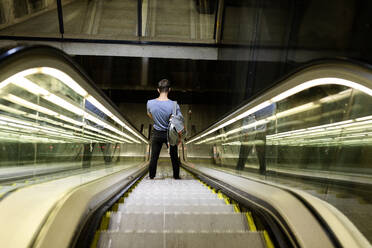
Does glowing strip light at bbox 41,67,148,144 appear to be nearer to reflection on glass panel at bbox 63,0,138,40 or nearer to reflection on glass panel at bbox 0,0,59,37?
reflection on glass panel at bbox 63,0,138,40

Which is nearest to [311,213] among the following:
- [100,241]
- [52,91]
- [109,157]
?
[100,241]

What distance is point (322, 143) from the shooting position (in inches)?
114

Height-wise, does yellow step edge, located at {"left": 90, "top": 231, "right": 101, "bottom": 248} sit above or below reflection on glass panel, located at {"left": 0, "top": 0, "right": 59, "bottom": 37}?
below

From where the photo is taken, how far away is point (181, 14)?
11398mm

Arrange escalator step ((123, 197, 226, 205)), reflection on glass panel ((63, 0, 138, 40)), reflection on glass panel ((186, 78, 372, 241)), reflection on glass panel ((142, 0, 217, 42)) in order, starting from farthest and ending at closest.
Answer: reflection on glass panel ((142, 0, 217, 42)) < reflection on glass panel ((63, 0, 138, 40)) < escalator step ((123, 197, 226, 205)) < reflection on glass panel ((186, 78, 372, 241))

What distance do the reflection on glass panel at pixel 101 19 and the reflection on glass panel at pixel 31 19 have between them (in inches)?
16.7

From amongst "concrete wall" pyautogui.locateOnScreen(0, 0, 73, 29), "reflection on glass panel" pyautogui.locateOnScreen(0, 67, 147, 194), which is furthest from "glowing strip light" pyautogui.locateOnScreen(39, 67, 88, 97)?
"concrete wall" pyautogui.locateOnScreen(0, 0, 73, 29)

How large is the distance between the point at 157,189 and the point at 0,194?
2.80m

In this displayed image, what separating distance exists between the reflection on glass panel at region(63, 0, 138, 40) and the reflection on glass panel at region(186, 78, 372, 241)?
7.82 meters

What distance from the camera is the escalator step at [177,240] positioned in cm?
197

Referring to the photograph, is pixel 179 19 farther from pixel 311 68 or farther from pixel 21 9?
pixel 311 68

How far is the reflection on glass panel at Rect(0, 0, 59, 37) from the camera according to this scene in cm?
965

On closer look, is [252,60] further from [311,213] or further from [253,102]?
[311,213]

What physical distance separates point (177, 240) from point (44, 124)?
1.52 metres
